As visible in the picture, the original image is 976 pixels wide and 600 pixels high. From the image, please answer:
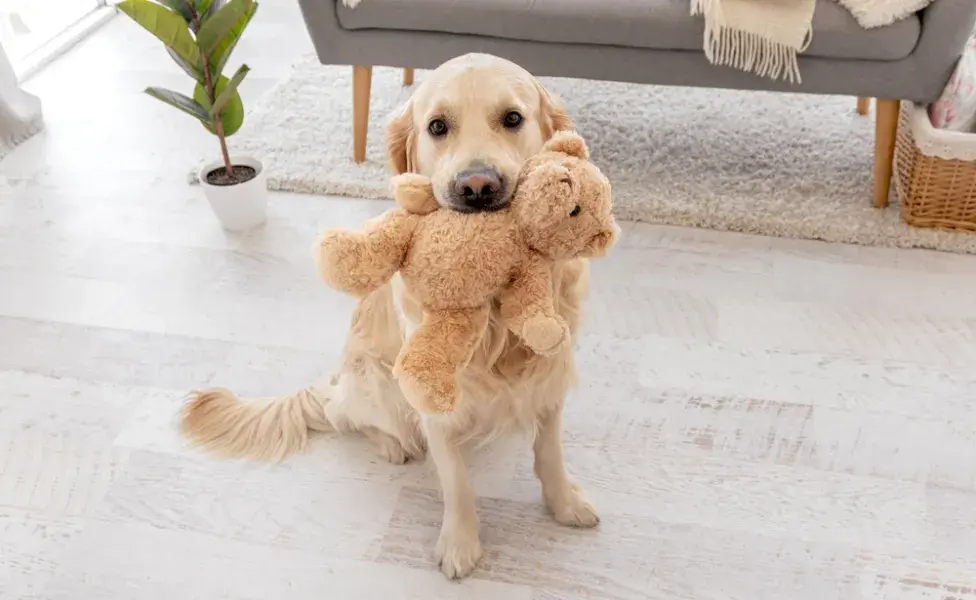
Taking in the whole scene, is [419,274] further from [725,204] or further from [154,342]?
[725,204]

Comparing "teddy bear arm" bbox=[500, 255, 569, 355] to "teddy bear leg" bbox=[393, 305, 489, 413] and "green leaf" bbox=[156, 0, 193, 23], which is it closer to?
"teddy bear leg" bbox=[393, 305, 489, 413]

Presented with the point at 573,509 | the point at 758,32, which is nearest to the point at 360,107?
the point at 758,32

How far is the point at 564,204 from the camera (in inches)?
42.3

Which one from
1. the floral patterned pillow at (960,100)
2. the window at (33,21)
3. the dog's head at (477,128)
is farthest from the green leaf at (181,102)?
the floral patterned pillow at (960,100)

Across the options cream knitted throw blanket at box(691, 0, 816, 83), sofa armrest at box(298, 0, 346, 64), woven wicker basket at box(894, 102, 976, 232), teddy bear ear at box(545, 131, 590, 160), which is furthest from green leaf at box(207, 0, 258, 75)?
woven wicker basket at box(894, 102, 976, 232)

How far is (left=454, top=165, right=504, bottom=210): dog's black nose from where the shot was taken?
1148mm

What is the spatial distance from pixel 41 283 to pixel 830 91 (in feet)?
7.18

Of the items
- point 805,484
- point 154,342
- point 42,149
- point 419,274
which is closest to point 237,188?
point 154,342

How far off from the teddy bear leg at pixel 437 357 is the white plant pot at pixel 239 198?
54.2 inches

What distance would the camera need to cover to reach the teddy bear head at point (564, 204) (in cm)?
108

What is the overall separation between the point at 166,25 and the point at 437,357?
54.0 inches

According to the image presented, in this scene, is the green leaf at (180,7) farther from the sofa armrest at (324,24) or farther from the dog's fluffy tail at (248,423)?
the dog's fluffy tail at (248,423)

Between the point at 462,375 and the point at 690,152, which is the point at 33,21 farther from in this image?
the point at 462,375

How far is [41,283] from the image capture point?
2.26 m
